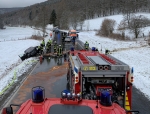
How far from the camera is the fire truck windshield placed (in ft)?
12.7

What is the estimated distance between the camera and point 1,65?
22.8 meters

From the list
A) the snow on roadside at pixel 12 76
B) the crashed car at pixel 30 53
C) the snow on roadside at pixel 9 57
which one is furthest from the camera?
the crashed car at pixel 30 53

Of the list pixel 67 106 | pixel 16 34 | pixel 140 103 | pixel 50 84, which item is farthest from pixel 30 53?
pixel 16 34

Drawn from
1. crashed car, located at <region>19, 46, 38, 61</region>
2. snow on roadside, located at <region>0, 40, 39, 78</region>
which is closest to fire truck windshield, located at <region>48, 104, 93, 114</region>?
snow on roadside, located at <region>0, 40, 39, 78</region>

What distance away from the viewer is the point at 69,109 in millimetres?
3924

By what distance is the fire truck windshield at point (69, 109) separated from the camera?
386 centimetres

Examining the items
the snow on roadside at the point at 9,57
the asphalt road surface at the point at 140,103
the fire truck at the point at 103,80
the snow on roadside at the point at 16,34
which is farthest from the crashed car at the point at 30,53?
the snow on roadside at the point at 16,34

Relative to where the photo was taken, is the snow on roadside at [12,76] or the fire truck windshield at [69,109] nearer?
the fire truck windshield at [69,109]

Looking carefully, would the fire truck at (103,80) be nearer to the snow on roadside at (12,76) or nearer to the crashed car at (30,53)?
the snow on roadside at (12,76)

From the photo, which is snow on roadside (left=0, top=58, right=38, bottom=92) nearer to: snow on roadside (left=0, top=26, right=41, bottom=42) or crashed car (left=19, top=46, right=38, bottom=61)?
crashed car (left=19, top=46, right=38, bottom=61)

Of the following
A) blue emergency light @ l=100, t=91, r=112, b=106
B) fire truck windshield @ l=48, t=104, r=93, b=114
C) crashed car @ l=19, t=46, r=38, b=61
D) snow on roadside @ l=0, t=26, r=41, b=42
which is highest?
snow on roadside @ l=0, t=26, r=41, b=42

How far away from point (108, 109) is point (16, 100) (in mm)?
7088

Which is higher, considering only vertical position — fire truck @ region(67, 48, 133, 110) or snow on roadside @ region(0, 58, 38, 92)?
fire truck @ region(67, 48, 133, 110)

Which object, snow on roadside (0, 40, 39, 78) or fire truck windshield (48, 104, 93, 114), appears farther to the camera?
snow on roadside (0, 40, 39, 78)
